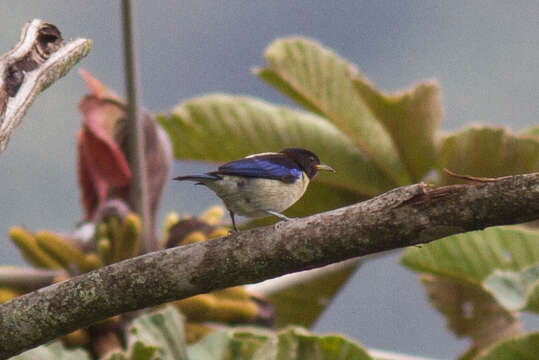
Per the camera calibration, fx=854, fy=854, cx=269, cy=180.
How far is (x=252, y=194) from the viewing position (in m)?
3.24

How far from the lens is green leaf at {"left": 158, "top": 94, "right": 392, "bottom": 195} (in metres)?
8.13

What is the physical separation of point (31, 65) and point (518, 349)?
333cm

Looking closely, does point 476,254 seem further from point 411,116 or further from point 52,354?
point 52,354

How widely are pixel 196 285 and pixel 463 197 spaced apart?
0.98 meters

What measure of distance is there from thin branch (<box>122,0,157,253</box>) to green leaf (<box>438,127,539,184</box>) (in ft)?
8.59

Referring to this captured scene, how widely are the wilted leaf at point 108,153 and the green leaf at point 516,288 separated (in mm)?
3053

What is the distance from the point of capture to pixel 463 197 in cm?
271

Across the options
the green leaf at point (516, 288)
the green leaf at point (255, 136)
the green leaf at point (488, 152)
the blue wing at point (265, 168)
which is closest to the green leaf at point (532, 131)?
the green leaf at point (488, 152)

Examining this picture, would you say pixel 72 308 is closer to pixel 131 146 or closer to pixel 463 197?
pixel 463 197

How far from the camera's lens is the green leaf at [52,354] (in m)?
5.16

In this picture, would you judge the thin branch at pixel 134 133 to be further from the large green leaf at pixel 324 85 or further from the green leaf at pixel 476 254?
the green leaf at pixel 476 254

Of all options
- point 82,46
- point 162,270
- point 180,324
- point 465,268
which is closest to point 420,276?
point 465,268

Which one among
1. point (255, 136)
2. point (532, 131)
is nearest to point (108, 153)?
point (255, 136)

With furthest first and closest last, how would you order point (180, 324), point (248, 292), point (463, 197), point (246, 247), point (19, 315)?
point (248, 292)
point (180, 324)
point (19, 315)
point (246, 247)
point (463, 197)
